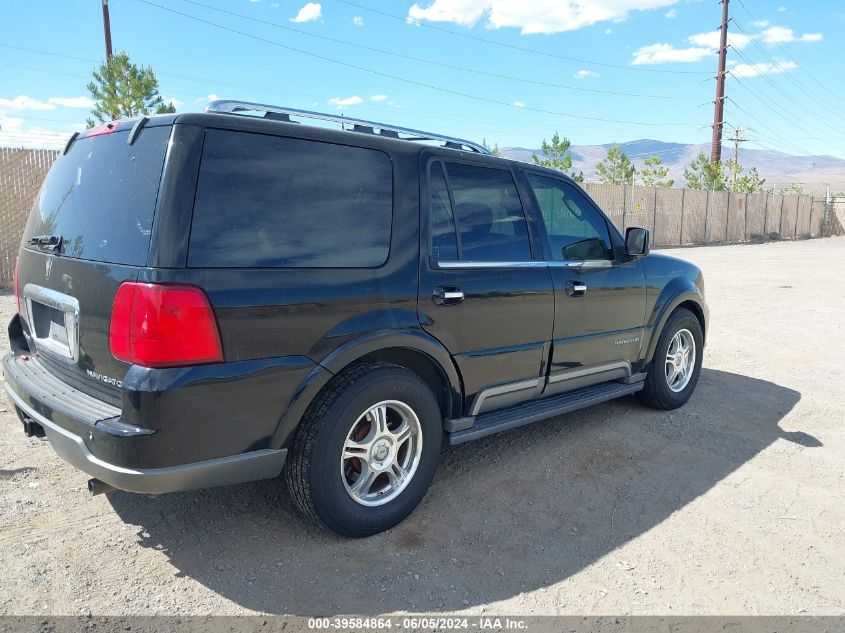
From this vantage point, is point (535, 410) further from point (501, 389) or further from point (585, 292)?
point (585, 292)

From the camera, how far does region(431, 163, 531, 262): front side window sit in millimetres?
3553

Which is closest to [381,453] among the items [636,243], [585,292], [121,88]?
[585,292]

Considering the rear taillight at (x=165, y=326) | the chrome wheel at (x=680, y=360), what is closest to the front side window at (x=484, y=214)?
the rear taillight at (x=165, y=326)

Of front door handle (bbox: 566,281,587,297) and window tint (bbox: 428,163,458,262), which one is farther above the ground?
window tint (bbox: 428,163,458,262)

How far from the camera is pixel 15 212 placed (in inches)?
424

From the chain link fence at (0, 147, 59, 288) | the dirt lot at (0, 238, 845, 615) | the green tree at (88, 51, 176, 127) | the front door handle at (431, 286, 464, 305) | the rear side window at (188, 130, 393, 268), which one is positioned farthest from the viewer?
the green tree at (88, 51, 176, 127)

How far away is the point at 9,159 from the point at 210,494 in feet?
32.0

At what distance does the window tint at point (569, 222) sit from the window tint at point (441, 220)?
82 centimetres

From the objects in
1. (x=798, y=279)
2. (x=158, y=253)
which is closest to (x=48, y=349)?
(x=158, y=253)

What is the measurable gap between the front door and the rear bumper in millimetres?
2076

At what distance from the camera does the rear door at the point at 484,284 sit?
11.0ft

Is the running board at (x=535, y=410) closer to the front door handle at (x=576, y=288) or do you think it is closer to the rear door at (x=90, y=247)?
the front door handle at (x=576, y=288)

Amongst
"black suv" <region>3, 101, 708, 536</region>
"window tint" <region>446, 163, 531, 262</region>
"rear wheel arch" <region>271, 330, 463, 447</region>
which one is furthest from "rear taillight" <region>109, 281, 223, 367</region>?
"window tint" <region>446, 163, 531, 262</region>

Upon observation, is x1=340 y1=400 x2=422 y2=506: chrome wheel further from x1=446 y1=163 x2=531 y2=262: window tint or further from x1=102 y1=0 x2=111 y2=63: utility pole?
x1=102 y1=0 x2=111 y2=63: utility pole
